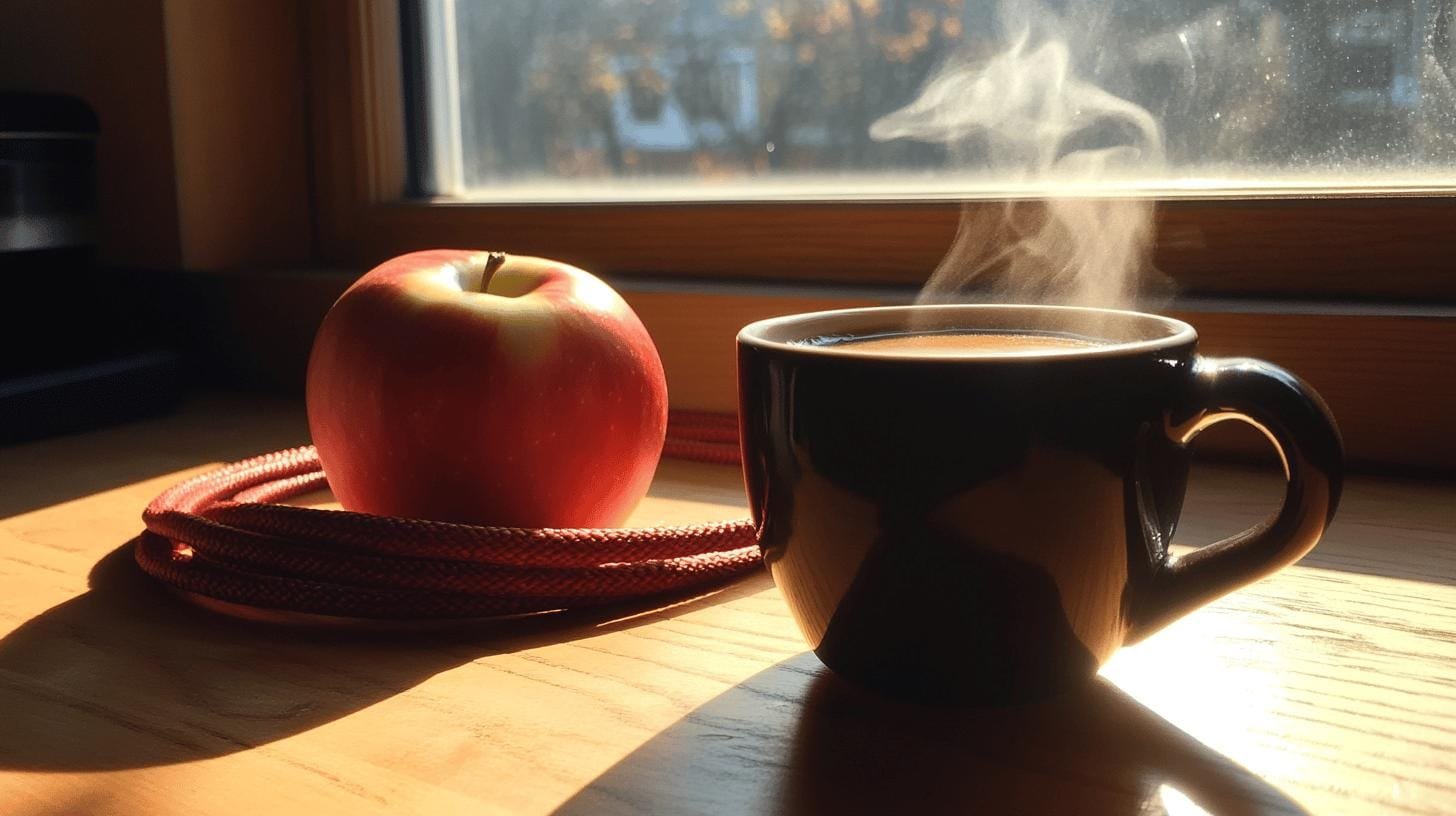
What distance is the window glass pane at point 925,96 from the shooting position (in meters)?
0.77

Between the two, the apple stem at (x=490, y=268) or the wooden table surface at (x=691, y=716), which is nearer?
the wooden table surface at (x=691, y=716)

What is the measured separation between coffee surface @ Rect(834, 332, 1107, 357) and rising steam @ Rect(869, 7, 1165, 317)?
1.04 feet

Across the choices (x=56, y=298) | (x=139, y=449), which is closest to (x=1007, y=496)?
(x=139, y=449)

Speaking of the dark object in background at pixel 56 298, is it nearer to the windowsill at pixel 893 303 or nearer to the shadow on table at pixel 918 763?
the windowsill at pixel 893 303

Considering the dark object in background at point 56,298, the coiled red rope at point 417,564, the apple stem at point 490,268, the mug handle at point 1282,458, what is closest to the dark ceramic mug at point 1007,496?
the mug handle at point 1282,458

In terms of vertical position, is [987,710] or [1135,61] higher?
[1135,61]

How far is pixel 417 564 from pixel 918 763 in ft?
0.72

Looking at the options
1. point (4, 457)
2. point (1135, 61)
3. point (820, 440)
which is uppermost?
point (1135, 61)

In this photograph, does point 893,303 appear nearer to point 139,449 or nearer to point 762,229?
point 762,229

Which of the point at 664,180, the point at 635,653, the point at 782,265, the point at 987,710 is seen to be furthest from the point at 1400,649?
the point at 664,180

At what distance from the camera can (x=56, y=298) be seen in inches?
38.9

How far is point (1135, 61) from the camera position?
826 millimetres

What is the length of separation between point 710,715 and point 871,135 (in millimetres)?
620

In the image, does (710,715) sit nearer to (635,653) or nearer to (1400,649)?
(635,653)
